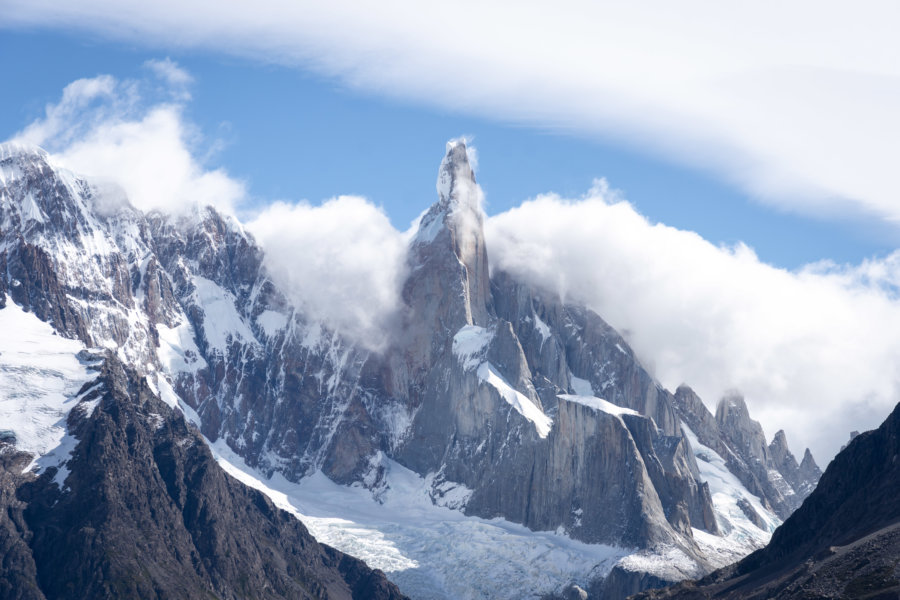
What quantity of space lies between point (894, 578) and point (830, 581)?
13690mm

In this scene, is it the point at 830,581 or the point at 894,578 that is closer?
the point at 894,578

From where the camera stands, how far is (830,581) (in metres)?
194

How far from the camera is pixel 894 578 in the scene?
181500mm
